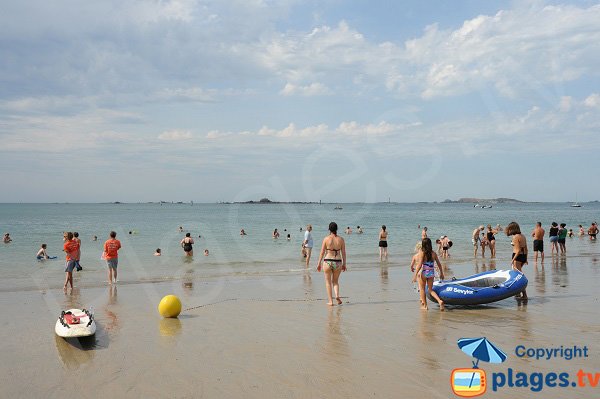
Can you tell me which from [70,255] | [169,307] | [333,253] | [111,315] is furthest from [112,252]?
[333,253]

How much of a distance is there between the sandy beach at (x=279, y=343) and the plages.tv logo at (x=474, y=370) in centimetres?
12

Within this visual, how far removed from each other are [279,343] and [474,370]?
2837mm

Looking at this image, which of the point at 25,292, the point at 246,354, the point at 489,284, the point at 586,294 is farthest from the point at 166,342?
the point at 586,294

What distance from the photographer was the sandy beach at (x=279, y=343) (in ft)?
18.5

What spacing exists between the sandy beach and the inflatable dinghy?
0.51 ft

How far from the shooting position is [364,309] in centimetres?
971

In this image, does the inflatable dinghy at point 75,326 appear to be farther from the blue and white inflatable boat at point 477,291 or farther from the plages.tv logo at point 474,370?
the blue and white inflatable boat at point 477,291

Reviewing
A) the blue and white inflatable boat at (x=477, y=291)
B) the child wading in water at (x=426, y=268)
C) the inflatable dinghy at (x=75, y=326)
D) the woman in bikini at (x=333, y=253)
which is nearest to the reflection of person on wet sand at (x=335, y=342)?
the woman in bikini at (x=333, y=253)

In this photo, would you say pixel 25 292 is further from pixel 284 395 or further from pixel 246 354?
pixel 284 395

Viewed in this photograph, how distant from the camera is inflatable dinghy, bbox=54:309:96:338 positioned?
7566 millimetres

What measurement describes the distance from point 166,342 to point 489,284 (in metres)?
6.89

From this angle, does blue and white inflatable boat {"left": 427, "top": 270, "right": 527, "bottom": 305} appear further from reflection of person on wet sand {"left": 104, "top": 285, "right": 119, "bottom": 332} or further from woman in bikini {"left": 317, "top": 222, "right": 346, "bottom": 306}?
reflection of person on wet sand {"left": 104, "top": 285, "right": 119, "bottom": 332}

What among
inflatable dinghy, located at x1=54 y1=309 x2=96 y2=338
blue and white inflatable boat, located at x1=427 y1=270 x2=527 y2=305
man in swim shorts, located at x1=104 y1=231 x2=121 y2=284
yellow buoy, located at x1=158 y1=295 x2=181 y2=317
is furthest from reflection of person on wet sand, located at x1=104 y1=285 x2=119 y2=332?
blue and white inflatable boat, located at x1=427 y1=270 x2=527 y2=305

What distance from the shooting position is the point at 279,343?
734cm
